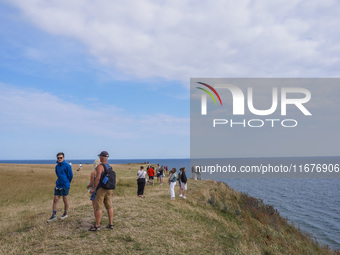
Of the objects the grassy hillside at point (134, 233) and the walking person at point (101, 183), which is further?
the walking person at point (101, 183)

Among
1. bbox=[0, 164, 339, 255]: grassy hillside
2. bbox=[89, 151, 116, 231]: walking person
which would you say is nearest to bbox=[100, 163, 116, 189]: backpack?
bbox=[89, 151, 116, 231]: walking person

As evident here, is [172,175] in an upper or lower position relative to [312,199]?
upper

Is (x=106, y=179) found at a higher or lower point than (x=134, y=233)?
higher

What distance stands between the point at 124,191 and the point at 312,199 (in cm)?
3168

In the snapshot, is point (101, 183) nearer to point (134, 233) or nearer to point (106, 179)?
point (106, 179)

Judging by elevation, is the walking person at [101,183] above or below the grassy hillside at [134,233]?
above

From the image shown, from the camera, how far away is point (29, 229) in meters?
9.36

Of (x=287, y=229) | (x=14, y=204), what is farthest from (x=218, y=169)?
(x=14, y=204)

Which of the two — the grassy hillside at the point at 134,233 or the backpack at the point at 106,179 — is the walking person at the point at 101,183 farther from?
the grassy hillside at the point at 134,233

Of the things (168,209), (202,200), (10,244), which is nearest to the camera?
(10,244)

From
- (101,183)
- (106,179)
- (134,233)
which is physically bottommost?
(134,233)

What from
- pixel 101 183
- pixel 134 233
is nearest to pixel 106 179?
pixel 101 183

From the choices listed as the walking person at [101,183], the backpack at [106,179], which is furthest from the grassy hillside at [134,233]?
the backpack at [106,179]

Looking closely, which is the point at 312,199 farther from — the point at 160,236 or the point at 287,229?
the point at 160,236
